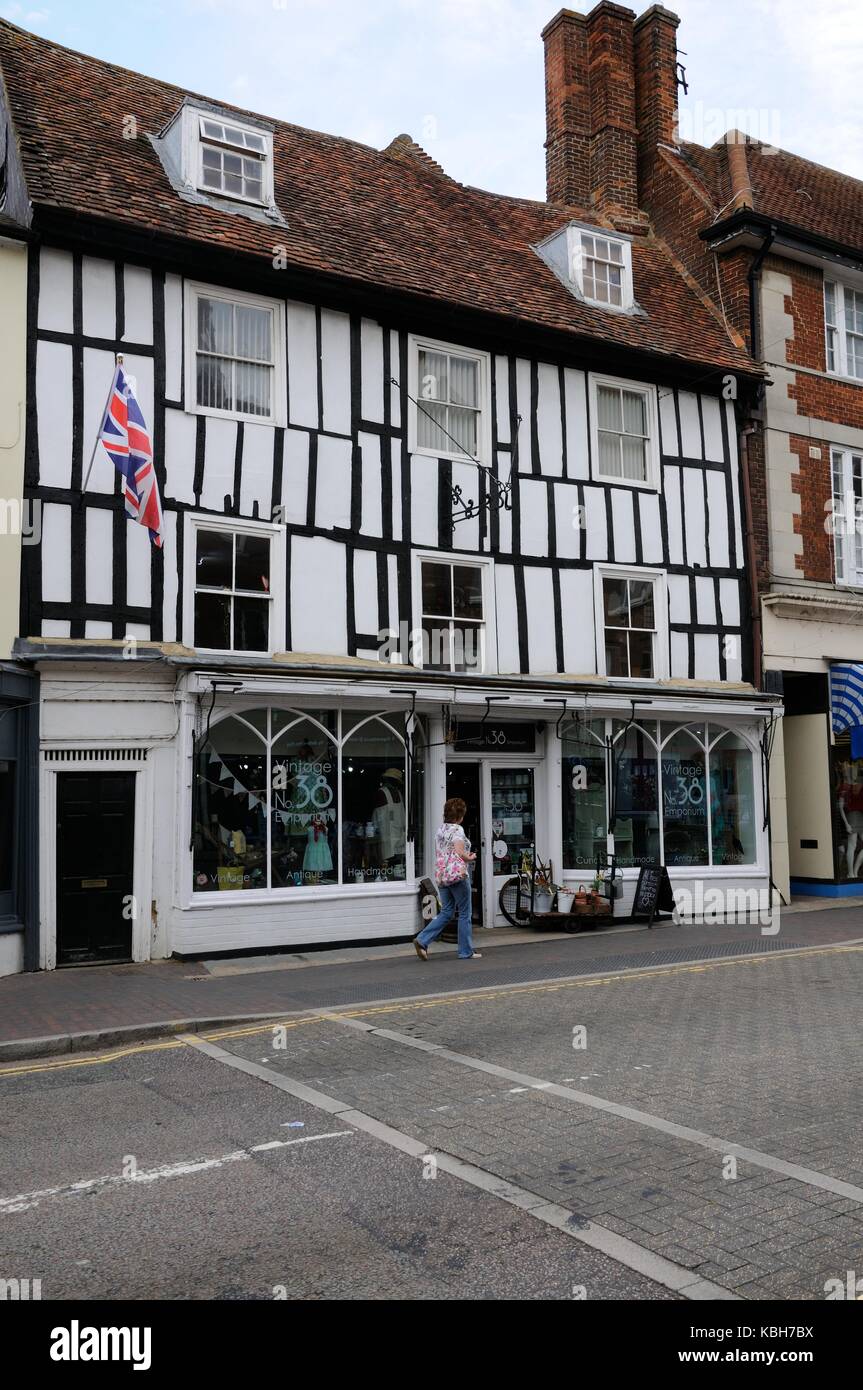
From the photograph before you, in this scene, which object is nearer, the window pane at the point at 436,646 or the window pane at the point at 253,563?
the window pane at the point at 253,563

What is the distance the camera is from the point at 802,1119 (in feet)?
19.7

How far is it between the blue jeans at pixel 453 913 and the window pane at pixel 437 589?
4184 millimetres

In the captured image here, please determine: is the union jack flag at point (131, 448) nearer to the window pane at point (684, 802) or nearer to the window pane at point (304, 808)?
the window pane at point (304, 808)

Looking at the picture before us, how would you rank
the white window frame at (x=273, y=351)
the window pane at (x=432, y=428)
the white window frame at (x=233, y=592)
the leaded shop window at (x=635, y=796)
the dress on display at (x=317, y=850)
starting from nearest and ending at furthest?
the white window frame at (x=233, y=592), the white window frame at (x=273, y=351), the dress on display at (x=317, y=850), the window pane at (x=432, y=428), the leaded shop window at (x=635, y=796)

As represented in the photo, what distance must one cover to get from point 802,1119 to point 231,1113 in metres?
3.31

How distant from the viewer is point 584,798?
1590cm

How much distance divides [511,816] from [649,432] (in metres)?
6.60

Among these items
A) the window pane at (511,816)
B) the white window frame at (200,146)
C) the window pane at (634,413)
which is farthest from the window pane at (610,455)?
the white window frame at (200,146)

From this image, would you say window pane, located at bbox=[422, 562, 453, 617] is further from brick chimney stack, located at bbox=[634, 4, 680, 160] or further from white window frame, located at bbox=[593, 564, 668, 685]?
brick chimney stack, located at bbox=[634, 4, 680, 160]

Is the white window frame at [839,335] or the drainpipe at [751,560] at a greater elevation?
the white window frame at [839,335]

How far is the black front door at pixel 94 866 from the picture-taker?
1220 centimetres
